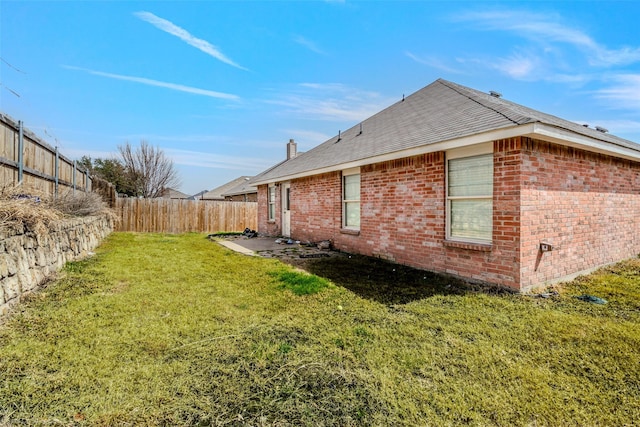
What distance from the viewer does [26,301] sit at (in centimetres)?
437

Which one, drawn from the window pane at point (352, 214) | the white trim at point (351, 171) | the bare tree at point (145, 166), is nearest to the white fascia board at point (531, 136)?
the white trim at point (351, 171)

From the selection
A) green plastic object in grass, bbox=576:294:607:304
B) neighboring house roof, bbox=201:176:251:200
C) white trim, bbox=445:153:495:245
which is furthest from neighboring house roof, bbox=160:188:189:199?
green plastic object in grass, bbox=576:294:607:304

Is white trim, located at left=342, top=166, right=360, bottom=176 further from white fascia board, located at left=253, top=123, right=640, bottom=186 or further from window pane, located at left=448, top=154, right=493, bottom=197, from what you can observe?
window pane, located at left=448, top=154, right=493, bottom=197

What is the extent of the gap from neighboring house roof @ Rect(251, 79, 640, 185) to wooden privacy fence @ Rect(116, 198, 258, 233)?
345 inches

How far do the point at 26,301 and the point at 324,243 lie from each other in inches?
277

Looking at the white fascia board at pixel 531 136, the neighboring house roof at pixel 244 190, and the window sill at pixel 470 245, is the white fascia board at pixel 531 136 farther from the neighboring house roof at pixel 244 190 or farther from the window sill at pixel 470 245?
the neighboring house roof at pixel 244 190

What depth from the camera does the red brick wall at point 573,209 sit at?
5145mm

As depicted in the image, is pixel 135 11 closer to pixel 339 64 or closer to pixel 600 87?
pixel 339 64

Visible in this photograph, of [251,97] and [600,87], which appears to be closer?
[600,87]

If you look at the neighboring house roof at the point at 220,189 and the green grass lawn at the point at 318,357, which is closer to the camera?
the green grass lawn at the point at 318,357

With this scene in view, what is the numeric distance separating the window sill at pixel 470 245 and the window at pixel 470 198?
→ 0.51 ft

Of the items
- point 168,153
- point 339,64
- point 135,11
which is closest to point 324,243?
point 339,64

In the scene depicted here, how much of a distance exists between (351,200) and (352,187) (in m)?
0.39

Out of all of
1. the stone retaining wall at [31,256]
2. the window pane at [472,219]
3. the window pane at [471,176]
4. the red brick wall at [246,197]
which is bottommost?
the stone retaining wall at [31,256]
